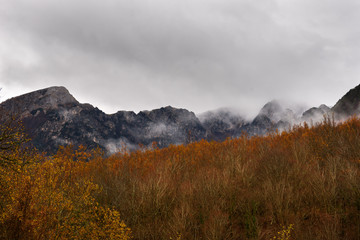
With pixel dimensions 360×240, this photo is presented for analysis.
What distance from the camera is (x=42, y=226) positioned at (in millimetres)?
3277

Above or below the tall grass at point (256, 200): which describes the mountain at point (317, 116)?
above

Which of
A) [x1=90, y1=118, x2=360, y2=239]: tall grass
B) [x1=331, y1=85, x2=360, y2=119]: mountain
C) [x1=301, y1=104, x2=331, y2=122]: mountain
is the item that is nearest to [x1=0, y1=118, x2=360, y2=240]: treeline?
[x1=90, y1=118, x2=360, y2=239]: tall grass

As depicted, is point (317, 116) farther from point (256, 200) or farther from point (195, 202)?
point (195, 202)

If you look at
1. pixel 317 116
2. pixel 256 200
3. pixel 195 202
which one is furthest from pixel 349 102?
pixel 195 202

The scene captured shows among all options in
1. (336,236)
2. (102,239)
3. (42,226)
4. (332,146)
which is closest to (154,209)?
(102,239)

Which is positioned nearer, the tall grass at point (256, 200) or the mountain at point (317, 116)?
the tall grass at point (256, 200)

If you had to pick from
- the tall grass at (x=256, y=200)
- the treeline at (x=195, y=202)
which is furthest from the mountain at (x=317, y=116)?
the treeline at (x=195, y=202)

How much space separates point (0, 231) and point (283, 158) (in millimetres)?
6656

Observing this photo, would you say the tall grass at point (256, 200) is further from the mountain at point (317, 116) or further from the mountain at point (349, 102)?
the mountain at point (349, 102)

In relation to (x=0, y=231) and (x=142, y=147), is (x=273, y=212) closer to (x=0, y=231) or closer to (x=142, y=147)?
(x=0, y=231)

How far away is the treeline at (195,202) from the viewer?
11.7 feet

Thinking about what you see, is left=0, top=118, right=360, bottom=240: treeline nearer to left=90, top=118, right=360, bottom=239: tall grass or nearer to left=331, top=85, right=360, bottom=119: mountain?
left=90, top=118, right=360, bottom=239: tall grass

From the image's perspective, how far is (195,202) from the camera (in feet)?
16.8

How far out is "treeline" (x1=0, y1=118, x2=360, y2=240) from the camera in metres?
3.56
